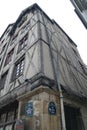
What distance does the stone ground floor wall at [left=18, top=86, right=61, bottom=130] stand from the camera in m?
3.70

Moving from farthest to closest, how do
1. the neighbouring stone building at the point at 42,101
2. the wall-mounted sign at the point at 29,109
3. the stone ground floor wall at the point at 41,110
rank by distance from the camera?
1. the wall-mounted sign at the point at 29,109
2. the neighbouring stone building at the point at 42,101
3. the stone ground floor wall at the point at 41,110

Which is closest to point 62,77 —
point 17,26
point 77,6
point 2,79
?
point 77,6

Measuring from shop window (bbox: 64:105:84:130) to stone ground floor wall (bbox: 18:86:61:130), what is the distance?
1066 millimetres

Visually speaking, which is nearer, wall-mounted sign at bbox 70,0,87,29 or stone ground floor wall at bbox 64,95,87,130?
wall-mounted sign at bbox 70,0,87,29

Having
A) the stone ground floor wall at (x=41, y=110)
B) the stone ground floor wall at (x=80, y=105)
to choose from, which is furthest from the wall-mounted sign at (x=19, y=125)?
the stone ground floor wall at (x=80, y=105)

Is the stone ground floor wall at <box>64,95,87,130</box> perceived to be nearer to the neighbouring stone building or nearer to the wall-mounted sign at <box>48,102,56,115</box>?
the neighbouring stone building

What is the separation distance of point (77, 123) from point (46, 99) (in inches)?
77.7

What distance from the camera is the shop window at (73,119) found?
4965 millimetres

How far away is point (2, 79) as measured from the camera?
8.31 m

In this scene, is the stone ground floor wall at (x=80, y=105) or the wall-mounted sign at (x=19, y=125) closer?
the wall-mounted sign at (x=19, y=125)

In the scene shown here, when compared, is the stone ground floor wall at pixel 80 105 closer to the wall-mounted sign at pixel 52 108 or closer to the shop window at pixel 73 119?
the shop window at pixel 73 119

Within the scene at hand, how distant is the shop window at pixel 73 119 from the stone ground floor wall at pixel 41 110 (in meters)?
1.07

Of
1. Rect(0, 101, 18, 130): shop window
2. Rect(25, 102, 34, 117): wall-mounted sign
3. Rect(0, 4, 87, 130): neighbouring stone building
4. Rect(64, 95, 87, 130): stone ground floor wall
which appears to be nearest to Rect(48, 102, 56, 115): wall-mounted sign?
Rect(0, 4, 87, 130): neighbouring stone building

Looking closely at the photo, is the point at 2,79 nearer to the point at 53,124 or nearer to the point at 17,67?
the point at 17,67
